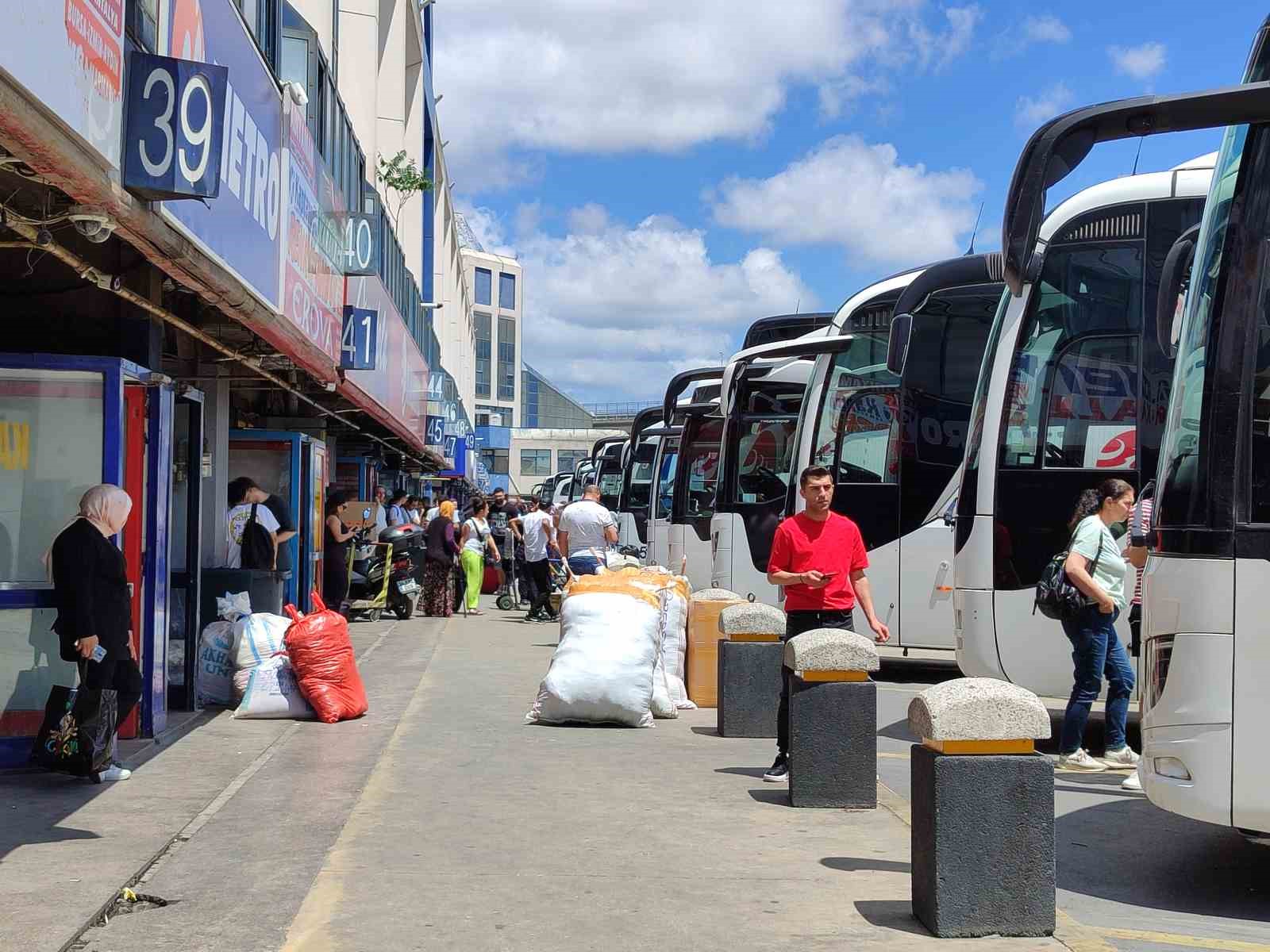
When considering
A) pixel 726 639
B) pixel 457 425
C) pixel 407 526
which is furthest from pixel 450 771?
pixel 457 425

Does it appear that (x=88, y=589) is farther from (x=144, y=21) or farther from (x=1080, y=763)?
(x=1080, y=763)

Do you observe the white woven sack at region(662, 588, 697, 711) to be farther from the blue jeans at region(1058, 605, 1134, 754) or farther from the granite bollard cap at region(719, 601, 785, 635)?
the blue jeans at region(1058, 605, 1134, 754)

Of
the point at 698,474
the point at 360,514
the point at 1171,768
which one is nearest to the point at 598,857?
the point at 1171,768

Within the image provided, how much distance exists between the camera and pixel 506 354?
11931 centimetres

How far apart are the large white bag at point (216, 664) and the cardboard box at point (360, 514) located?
762 centimetres

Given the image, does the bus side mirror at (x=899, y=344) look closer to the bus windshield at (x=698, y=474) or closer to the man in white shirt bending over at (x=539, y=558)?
the bus windshield at (x=698, y=474)

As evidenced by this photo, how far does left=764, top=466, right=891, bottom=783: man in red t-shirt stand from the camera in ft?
29.1

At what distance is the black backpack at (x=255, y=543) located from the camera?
14109mm

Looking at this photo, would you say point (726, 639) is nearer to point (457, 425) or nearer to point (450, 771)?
point (450, 771)

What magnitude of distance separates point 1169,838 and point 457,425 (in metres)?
36.0

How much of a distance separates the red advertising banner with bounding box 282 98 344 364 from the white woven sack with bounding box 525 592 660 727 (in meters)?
3.11

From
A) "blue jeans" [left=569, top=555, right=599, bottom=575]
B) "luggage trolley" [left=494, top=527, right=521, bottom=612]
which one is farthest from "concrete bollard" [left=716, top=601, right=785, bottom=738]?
"luggage trolley" [left=494, top=527, right=521, bottom=612]

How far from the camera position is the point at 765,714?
10.9 meters

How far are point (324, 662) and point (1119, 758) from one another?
579cm
